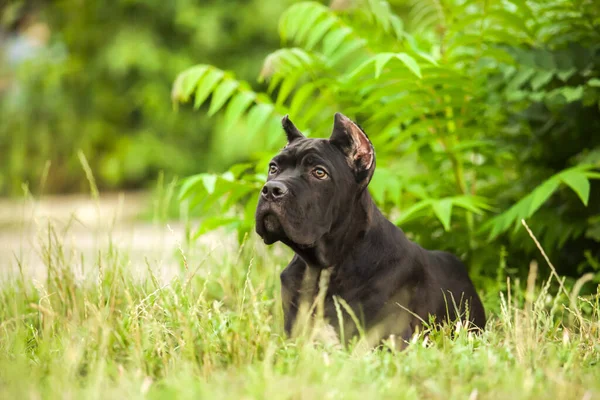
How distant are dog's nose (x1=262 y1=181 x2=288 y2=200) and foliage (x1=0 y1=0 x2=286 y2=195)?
1189 cm

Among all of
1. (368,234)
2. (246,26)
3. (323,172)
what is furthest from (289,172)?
(246,26)

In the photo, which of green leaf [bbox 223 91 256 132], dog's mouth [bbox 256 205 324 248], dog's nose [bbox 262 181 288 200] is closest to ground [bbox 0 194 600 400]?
dog's mouth [bbox 256 205 324 248]

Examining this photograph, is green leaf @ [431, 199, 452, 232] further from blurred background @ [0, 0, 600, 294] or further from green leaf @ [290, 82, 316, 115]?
green leaf @ [290, 82, 316, 115]

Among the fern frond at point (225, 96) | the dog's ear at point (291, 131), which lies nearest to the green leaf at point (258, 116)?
the fern frond at point (225, 96)

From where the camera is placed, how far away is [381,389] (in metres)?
2.53

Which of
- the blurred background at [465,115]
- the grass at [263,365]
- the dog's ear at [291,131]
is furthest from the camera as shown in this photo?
the blurred background at [465,115]

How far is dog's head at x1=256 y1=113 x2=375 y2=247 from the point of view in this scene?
3.14 meters

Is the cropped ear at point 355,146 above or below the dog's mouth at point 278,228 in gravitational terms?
above

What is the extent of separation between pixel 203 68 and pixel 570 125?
2.56 meters

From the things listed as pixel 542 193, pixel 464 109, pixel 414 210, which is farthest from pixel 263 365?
pixel 464 109

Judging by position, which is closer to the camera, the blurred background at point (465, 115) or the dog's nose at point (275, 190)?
the dog's nose at point (275, 190)

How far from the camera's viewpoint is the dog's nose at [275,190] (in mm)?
3113

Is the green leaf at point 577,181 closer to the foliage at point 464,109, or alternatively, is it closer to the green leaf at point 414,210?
the foliage at point 464,109

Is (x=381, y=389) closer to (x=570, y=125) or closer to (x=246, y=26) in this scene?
(x=570, y=125)
